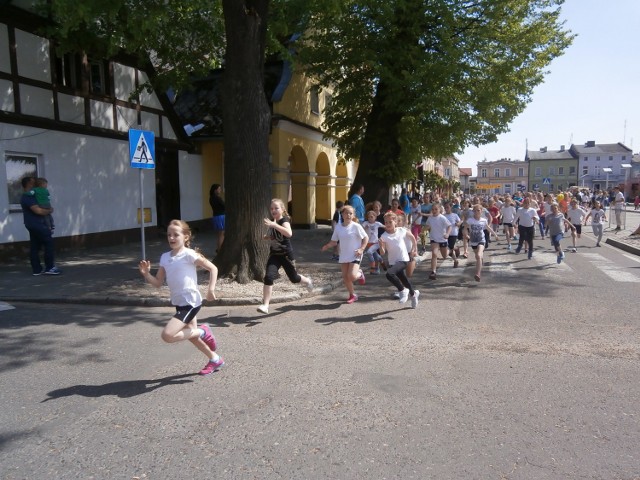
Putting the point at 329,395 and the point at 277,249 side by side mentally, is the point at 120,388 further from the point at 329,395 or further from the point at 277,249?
the point at 277,249

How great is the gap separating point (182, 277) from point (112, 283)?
5.05 metres

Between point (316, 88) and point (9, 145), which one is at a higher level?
point (316, 88)

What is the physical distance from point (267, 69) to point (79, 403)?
676 inches

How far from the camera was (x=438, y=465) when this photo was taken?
10.1 feet

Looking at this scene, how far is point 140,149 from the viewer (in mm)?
9336

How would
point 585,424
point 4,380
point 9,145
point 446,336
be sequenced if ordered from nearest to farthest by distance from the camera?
1. point 585,424
2. point 4,380
3. point 446,336
4. point 9,145

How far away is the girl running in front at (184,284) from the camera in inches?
181

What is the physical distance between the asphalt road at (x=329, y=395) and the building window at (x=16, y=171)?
5.69m

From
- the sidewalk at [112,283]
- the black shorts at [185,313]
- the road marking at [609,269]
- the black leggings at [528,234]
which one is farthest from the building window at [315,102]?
the black shorts at [185,313]

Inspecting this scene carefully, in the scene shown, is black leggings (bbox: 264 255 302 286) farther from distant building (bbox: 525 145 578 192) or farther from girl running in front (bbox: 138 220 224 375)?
distant building (bbox: 525 145 578 192)

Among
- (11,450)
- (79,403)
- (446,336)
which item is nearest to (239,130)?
(446,336)

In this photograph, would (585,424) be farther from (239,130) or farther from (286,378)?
(239,130)

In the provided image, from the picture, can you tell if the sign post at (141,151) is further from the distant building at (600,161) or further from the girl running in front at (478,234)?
the distant building at (600,161)

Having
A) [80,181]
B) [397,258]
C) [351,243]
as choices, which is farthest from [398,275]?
[80,181]
